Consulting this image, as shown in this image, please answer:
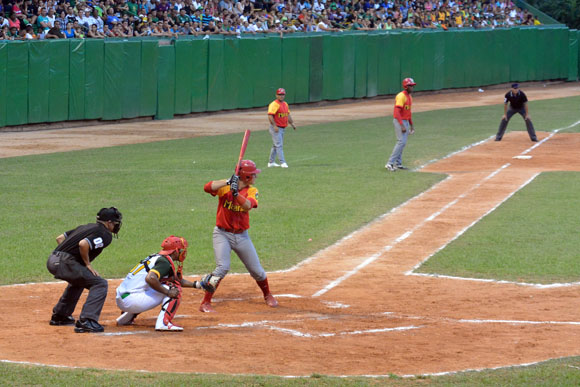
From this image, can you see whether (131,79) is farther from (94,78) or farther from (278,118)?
(278,118)

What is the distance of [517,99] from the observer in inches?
1086

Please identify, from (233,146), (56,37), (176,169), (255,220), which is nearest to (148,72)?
(56,37)

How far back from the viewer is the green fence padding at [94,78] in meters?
31.7

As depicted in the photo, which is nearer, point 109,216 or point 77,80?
point 109,216

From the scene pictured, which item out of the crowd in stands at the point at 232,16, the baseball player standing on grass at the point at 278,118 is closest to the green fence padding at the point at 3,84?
the crowd in stands at the point at 232,16

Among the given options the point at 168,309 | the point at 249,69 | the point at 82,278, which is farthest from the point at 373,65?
the point at 82,278

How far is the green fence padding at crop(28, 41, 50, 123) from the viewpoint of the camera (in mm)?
30000

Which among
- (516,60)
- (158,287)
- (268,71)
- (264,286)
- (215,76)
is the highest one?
(516,60)

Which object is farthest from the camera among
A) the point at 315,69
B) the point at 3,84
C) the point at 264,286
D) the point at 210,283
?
the point at 315,69

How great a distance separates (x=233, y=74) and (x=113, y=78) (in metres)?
6.26

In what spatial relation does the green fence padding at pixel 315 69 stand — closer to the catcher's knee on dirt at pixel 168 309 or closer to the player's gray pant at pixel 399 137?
the player's gray pant at pixel 399 137

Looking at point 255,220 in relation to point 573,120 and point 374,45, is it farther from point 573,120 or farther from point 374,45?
point 374,45

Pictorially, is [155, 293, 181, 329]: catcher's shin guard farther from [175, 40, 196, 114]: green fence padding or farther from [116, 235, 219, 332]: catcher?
[175, 40, 196, 114]: green fence padding

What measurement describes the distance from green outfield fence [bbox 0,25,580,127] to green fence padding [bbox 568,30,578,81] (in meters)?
0.11
